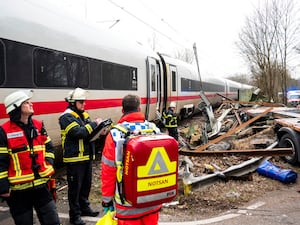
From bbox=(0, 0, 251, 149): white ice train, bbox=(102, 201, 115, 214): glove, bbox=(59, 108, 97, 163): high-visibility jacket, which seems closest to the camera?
bbox=(102, 201, 115, 214): glove

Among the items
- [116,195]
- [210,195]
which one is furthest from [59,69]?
[116,195]

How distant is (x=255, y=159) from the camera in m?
6.29

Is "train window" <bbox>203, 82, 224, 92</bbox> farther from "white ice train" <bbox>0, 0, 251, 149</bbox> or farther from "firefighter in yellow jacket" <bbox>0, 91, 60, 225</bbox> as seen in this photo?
"firefighter in yellow jacket" <bbox>0, 91, 60, 225</bbox>

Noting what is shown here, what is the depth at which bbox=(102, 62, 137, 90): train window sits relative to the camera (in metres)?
8.30

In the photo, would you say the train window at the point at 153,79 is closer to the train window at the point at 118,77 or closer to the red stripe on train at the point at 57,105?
the train window at the point at 118,77

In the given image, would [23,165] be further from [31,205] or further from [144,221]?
[144,221]

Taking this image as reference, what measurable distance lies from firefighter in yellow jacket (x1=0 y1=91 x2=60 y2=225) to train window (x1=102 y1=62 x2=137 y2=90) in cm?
513


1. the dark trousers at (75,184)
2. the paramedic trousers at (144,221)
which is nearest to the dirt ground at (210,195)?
the dark trousers at (75,184)

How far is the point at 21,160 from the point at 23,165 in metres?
0.05

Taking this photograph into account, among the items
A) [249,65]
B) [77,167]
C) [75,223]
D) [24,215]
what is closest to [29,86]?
[77,167]

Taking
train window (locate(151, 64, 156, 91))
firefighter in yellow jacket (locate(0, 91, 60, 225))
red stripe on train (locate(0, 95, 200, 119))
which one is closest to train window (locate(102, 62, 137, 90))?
red stripe on train (locate(0, 95, 200, 119))

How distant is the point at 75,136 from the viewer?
13.7ft

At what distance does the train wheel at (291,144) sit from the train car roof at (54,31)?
4615 millimetres

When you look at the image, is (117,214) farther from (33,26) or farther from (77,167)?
(33,26)
